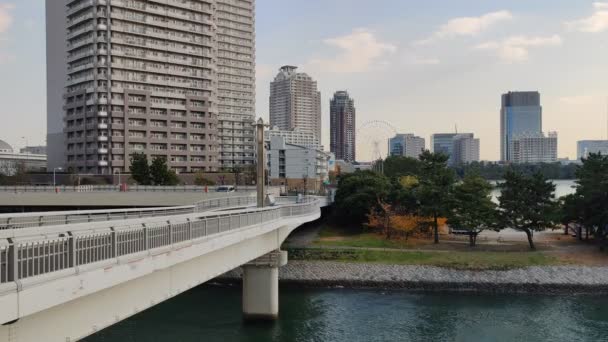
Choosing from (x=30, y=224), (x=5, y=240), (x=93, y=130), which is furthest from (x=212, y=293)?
(x=93, y=130)

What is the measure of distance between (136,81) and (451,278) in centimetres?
7895

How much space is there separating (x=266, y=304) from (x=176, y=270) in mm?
14689

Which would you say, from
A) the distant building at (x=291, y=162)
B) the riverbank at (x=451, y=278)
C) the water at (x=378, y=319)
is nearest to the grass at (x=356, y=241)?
the riverbank at (x=451, y=278)

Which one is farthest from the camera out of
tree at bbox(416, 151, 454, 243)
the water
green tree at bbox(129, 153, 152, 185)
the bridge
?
green tree at bbox(129, 153, 152, 185)

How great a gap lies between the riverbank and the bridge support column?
11.4 metres

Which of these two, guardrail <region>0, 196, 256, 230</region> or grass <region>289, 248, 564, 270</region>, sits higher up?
guardrail <region>0, 196, 256, 230</region>

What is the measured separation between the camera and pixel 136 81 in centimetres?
10212

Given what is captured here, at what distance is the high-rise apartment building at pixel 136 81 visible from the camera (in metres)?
98.7

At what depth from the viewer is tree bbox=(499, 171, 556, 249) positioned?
158ft

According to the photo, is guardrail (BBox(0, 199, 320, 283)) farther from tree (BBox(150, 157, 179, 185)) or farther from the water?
tree (BBox(150, 157, 179, 185))

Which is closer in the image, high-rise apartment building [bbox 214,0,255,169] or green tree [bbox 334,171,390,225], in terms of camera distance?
green tree [bbox 334,171,390,225]

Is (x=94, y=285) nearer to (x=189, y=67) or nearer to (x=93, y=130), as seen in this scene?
(x=93, y=130)

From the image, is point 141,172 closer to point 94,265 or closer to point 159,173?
point 159,173

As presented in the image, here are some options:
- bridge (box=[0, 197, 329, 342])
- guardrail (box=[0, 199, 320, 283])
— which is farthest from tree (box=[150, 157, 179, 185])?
guardrail (box=[0, 199, 320, 283])
